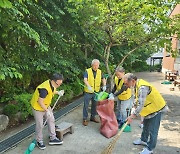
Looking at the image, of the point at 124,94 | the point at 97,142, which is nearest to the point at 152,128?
the point at 97,142

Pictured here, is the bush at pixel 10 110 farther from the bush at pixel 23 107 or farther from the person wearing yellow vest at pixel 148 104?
the person wearing yellow vest at pixel 148 104

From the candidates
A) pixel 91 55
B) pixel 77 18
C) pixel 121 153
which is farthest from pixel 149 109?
pixel 91 55

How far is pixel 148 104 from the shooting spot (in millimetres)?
3955

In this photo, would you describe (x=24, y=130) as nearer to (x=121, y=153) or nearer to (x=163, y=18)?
(x=121, y=153)

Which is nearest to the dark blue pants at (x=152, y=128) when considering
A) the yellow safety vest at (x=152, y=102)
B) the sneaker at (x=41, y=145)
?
the yellow safety vest at (x=152, y=102)

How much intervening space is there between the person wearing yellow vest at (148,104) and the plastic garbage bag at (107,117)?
3.44 ft

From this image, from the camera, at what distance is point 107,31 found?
691 centimetres

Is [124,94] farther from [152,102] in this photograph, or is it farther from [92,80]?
[152,102]

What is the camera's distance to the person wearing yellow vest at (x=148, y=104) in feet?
12.4

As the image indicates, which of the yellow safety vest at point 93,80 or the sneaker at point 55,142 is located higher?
the yellow safety vest at point 93,80

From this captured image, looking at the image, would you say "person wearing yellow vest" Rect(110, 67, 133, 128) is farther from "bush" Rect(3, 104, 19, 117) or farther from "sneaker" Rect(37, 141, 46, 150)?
"bush" Rect(3, 104, 19, 117)

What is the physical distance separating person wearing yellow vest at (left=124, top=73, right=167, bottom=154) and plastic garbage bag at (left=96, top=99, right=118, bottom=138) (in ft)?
3.44

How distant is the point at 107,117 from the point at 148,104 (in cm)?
143

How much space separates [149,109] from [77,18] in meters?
4.52
